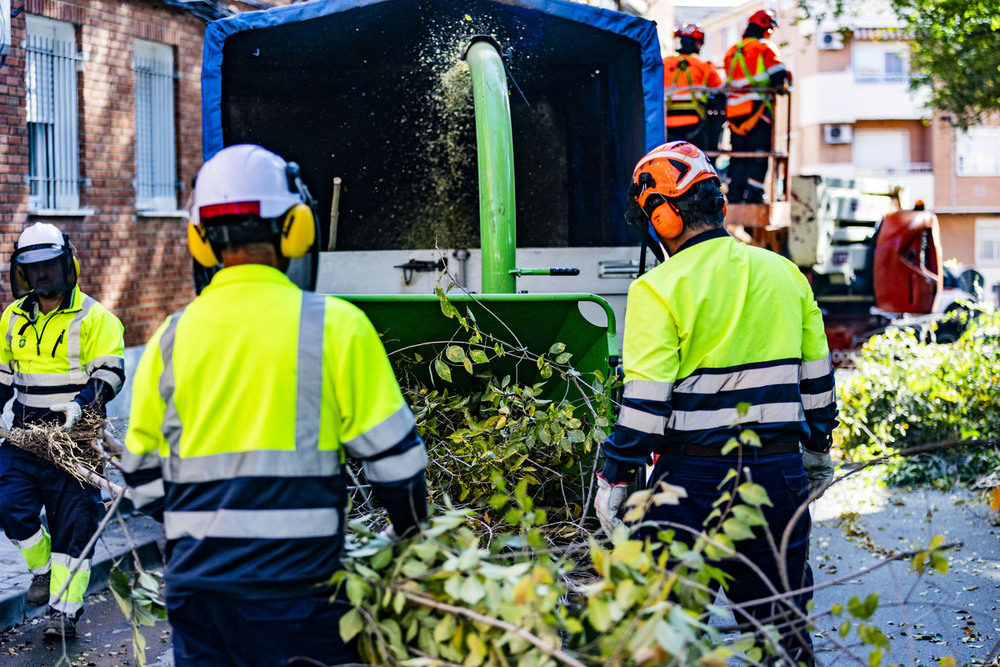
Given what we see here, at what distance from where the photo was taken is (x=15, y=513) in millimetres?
4992

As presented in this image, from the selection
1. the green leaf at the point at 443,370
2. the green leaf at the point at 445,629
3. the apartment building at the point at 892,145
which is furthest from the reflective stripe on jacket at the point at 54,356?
the apartment building at the point at 892,145

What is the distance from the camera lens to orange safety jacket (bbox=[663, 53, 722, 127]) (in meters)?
9.80

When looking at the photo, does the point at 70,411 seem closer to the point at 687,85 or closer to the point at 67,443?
the point at 67,443

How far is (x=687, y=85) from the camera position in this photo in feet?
32.3

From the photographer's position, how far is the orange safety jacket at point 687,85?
32.2ft

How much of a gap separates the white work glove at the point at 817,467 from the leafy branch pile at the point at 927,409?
4.22m

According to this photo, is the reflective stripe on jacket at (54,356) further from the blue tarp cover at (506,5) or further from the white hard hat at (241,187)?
the white hard hat at (241,187)

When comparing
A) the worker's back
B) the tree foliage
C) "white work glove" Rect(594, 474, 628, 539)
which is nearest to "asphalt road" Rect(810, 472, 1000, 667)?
the worker's back

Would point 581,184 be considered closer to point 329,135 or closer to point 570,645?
point 329,135

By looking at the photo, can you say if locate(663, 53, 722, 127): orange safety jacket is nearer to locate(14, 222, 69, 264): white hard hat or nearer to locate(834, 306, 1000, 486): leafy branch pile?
locate(834, 306, 1000, 486): leafy branch pile

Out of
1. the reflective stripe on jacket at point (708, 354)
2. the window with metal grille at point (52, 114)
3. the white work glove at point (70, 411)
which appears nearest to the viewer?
the reflective stripe on jacket at point (708, 354)

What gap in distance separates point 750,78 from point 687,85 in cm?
59

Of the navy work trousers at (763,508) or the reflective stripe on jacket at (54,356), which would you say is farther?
the reflective stripe on jacket at (54,356)

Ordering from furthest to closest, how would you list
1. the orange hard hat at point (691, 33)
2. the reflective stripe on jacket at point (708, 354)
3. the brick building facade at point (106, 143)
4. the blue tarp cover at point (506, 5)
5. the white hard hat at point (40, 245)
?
the orange hard hat at point (691, 33)
the brick building facade at point (106, 143)
the blue tarp cover at point (506, 5)
the white hard hat at point (40, 245)
the reflective stripe on jacket at point (708, 354)
